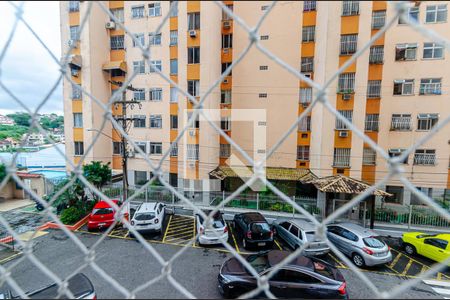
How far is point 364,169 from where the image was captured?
1306 centimetres

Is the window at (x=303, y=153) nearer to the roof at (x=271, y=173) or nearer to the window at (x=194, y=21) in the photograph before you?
the roof at (x=271, y=173)

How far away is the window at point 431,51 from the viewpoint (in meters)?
12.2

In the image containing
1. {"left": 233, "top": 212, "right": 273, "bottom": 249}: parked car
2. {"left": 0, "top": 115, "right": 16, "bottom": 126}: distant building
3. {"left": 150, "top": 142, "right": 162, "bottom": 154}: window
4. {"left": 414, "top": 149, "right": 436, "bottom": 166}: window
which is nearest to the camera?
{"left": 0, "top": 115, "right": 16, "bottom": 126}: distant building

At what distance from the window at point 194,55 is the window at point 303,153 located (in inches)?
333

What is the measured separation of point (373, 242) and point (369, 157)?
6.91m

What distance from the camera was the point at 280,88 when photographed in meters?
14.9

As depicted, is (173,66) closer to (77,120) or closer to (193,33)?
(193,33)

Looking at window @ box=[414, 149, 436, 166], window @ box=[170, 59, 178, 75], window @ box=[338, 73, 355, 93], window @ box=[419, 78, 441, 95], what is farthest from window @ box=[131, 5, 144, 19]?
window @ box=[414, 149, 436, 166]

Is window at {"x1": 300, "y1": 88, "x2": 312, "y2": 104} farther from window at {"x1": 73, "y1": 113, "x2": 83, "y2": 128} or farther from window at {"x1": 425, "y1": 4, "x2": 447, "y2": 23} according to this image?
window at {"x1": 73, "y1": 113, "x2": 83, "y2": 128}

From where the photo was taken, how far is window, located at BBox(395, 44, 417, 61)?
1244 centimetres

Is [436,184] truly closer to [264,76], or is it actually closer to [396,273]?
[396,273]

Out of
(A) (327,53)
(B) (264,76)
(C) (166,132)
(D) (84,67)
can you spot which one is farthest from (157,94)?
(A) (327,53)

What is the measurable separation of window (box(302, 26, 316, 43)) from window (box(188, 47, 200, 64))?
668 centimetres

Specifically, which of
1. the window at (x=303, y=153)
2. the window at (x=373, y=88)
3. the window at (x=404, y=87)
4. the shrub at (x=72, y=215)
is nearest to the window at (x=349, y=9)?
the window at (x=373, y=88)
